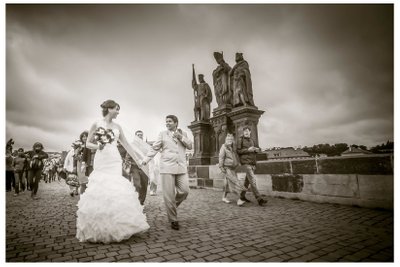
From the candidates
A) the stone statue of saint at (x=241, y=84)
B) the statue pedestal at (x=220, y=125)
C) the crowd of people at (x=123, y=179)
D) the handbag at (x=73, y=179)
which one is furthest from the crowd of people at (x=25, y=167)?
the stone statue of saint at (x=241, y=84)

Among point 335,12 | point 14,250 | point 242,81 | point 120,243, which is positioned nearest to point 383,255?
point 120,243

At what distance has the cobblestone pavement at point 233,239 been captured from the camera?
298cm

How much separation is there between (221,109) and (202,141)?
1895 millimetres

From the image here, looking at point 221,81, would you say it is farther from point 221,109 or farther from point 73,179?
point 73,179

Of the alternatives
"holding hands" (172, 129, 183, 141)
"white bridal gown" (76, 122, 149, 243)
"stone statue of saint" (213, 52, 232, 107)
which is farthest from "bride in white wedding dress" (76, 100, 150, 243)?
"stone statue of saint" (213, 52, 232, 107)

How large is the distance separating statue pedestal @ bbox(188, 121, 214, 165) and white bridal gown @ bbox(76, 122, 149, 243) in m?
7.66

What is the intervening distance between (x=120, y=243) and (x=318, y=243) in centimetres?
271

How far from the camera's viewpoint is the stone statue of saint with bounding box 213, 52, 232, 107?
11.3 meters

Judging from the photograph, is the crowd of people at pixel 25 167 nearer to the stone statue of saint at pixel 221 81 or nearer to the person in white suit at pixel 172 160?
the person in white suit at pixel 172 160

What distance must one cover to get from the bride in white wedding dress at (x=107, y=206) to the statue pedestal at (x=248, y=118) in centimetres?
595

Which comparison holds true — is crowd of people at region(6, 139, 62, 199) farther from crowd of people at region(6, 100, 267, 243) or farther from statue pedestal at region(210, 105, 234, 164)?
statue pedestal at region(210, 105, 234, 164)

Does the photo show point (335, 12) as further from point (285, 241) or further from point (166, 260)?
point (166, 260)

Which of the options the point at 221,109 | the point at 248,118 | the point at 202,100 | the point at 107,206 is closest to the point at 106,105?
the point at 107,206

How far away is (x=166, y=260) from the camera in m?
2.92
